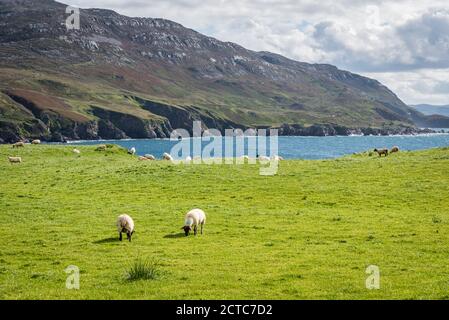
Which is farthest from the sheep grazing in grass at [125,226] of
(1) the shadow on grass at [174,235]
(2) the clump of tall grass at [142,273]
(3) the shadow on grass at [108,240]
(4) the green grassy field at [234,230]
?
(2) the clump of tall grass at [142,273]

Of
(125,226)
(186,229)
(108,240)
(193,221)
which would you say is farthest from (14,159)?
(186,229)

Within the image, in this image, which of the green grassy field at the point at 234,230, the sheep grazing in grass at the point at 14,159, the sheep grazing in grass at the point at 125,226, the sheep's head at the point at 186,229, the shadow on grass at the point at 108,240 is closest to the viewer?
the green grassy field at the point at 234,230

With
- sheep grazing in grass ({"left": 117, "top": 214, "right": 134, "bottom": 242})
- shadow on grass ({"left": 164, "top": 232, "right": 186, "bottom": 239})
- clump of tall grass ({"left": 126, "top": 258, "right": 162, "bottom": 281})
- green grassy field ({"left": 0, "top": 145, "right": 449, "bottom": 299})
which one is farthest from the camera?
shadow on grass ({"left": 164, "top": 232, "right": 186, "bottom": 239})

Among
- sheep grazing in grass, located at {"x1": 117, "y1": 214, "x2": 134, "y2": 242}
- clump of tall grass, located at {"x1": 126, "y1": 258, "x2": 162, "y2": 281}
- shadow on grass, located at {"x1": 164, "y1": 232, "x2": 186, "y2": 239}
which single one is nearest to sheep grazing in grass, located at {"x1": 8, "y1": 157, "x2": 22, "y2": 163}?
sheep grazing in grass, located at {"x1": 117, "y1": 214, "x2": 134, "y2": 242}

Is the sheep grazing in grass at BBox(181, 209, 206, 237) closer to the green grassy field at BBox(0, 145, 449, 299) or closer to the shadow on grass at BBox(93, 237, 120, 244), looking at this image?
the green grassy field at BBox(0, 145, 449, 299)

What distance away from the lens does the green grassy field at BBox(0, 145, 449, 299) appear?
19.2m

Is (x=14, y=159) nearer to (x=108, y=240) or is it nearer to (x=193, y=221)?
(x=108, y=240)

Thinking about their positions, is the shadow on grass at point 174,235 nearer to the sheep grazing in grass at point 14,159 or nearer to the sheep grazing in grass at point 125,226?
the sheep grazing in grass at point 125,226

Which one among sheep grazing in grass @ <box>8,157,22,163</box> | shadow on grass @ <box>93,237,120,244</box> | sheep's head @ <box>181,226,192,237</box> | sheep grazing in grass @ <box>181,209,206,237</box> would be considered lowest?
shadow on grass @ <box>93,237,120,244</box>

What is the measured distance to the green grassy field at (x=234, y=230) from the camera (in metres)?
19.2

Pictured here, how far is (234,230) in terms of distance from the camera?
30391mm

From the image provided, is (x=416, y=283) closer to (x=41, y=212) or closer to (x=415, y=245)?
(x=415, y=245)

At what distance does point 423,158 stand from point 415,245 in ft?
113
